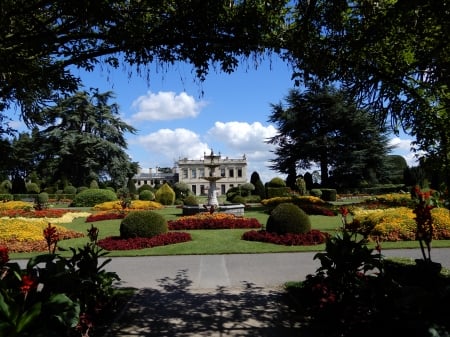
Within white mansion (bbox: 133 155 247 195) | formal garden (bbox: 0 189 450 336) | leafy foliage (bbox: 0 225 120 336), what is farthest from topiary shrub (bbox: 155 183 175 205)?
white mansion (bbox: 133 155 247 195)

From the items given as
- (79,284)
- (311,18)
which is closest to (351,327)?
(79,284)

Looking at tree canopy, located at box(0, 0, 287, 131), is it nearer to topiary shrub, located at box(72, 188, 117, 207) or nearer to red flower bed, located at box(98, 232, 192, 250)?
red flower bed, located at box(98, 232, 192, 250)

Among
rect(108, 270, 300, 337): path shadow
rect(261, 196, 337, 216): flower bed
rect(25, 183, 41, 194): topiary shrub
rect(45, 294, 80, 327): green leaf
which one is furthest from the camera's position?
rect(25, 183, 41, 194): topiary shrub

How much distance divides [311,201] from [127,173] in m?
26.1

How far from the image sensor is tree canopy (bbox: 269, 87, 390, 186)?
38469 mm

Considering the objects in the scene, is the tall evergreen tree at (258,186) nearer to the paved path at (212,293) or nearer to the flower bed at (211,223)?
the flower bed at (211,223)

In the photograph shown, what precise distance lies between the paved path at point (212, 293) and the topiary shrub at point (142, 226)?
89.1 inches

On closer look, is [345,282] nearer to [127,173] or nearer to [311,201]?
[311,201]

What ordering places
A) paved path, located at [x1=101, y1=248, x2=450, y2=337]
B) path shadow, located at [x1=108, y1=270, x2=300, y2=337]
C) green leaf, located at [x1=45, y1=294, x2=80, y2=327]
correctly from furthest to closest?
1. paved path, located at [x1=101, y1=248, x2=450, y2=337]
2. path shadow, located at [x1=108, y1=270, x2=300, y2=337]
3. green leaf, located at [x1=45, y1=294, x2=80, y2=327]

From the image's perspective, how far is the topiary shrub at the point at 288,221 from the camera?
472 inches

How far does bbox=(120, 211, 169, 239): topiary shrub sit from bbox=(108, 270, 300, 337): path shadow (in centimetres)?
544

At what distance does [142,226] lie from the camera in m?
12.0

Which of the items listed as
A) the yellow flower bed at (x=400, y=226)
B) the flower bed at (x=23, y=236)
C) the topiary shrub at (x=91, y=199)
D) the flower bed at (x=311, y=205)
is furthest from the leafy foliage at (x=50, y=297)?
the topiary shrub at (x=91, y=199)

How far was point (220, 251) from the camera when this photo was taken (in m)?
10.2
